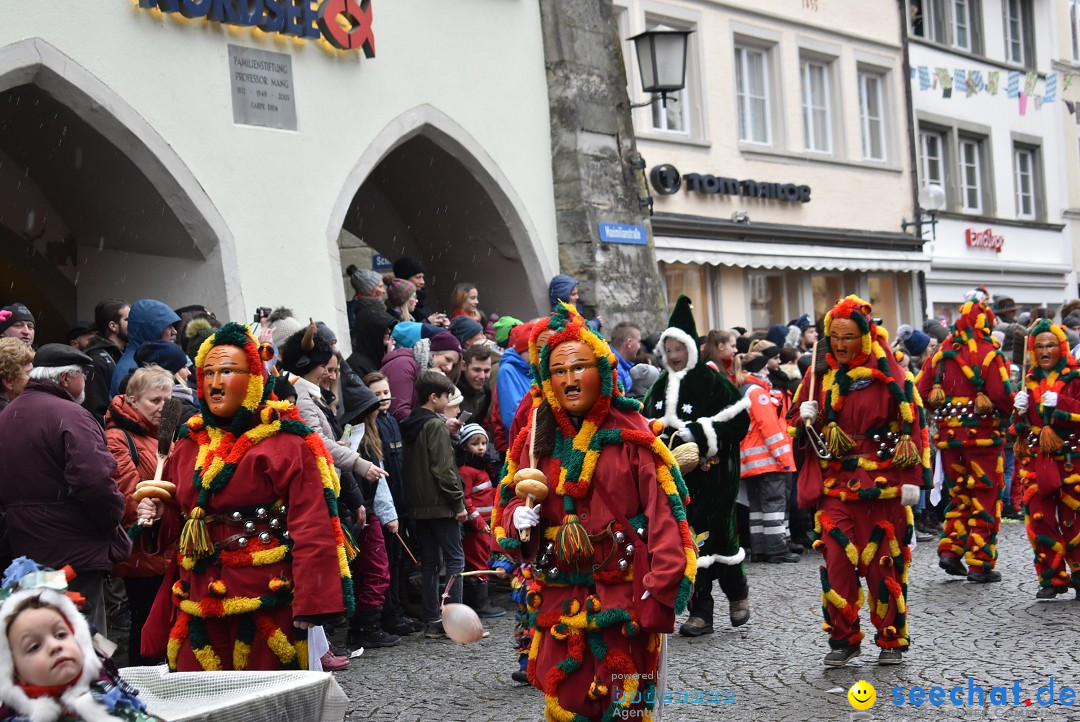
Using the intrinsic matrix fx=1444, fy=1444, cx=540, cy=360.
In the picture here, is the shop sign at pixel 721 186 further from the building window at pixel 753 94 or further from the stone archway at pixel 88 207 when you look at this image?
the stone archway at pixel 88 207

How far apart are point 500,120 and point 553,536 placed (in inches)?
365

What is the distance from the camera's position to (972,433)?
1077 centimetres

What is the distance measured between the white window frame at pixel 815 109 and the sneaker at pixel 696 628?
13391mm

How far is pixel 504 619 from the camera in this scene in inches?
388

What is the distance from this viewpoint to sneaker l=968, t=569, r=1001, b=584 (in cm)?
1057

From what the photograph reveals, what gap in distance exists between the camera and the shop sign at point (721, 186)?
18.1 m

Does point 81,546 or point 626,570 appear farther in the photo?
point 81,546

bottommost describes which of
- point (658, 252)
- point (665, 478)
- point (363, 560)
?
point (363, 560)

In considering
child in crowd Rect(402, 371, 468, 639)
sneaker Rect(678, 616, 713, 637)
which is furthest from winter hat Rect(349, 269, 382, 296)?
sneaker Rect(678, 616, 713, 637)

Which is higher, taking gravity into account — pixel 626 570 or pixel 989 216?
pixel 989 216

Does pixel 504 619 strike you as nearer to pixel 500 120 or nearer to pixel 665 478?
pixel 665 478

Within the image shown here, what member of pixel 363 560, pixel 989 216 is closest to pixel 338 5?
pixel 363 560

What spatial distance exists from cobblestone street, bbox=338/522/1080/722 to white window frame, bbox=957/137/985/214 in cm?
1641

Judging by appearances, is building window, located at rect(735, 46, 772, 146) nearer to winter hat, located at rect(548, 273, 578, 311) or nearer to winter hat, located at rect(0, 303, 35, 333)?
winter hat, located at rect(548, 273, 578, 311)
